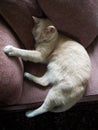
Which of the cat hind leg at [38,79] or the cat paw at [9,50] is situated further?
the cat hind leg at [38,79]

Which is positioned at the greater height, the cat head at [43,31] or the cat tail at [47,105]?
the cat head at [43,31]

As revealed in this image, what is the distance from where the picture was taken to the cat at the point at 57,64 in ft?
4.09

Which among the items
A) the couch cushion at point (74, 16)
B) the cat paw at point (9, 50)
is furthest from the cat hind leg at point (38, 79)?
the couch cushion at point (74, 16)

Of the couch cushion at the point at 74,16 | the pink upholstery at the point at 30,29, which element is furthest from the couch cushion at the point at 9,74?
the couch cushion at the point at 74,16

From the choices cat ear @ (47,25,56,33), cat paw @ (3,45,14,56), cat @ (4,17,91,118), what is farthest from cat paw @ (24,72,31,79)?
cat ear @ (47,25,56,33)

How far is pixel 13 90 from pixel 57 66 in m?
0.26

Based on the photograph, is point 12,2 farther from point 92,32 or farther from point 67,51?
point 92,32

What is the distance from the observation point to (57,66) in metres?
1.31

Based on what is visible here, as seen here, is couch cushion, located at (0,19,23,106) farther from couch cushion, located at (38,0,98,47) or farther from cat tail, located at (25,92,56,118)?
couch cushion, located at (38,0,98,47)

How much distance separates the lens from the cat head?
1343 millimetres

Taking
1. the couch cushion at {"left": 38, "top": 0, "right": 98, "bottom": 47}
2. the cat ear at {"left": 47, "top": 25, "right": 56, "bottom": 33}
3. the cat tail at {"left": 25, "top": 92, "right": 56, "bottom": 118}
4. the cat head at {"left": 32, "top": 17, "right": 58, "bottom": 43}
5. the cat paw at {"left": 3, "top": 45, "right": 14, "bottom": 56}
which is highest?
the couch cushion at {"left": 38, "top": 0, "right": 98, "bottom": 47}

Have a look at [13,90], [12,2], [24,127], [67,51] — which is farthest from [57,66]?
[24,127]

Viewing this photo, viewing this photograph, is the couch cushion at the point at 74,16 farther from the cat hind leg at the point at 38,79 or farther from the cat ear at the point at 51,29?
the cat hind leg at the point at 38,79

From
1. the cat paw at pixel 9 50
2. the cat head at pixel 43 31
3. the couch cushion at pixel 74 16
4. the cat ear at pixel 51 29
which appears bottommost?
the cat paw at pixel 9 50
